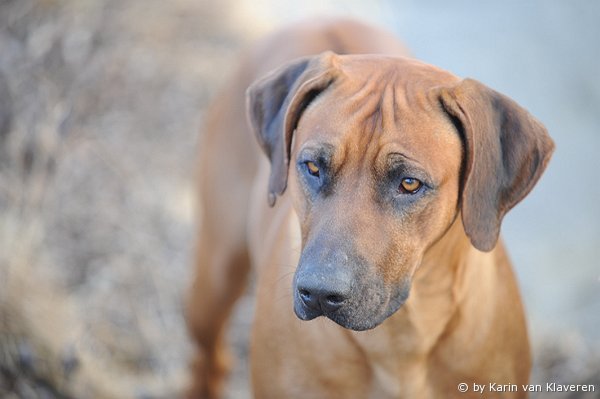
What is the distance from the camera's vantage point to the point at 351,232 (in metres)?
2.68

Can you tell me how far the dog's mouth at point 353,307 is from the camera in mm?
2654

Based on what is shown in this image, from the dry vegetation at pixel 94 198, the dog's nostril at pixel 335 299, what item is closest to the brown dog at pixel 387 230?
the dog's nostril at pixel 335 299

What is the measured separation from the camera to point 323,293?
2611 millimetres

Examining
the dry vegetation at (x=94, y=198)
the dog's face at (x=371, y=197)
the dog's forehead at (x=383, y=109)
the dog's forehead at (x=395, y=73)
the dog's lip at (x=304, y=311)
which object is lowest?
the dry vegetation at (x=94, y=198)

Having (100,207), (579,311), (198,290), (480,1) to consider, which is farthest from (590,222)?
(100,207)

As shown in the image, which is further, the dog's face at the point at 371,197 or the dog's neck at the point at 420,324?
the dog's neck at the point at 420,324

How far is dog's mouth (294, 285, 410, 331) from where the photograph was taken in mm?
2654

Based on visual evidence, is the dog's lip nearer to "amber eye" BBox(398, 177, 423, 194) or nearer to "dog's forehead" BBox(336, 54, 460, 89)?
"amber eye" BBox(398, 177, 423, 194)

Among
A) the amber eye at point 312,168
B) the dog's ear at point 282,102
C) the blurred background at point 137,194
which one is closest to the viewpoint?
the amber eye at point 312,168

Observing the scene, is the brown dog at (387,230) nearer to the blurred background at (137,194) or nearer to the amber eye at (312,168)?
the amber eye at (312,168)

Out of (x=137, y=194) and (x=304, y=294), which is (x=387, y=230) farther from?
(x=137, y=194)

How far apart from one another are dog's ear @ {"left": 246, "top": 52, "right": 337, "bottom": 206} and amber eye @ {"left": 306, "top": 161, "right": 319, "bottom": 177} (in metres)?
0.23

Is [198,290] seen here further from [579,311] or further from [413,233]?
[579,311]

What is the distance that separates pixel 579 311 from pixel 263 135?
9.96 ft
